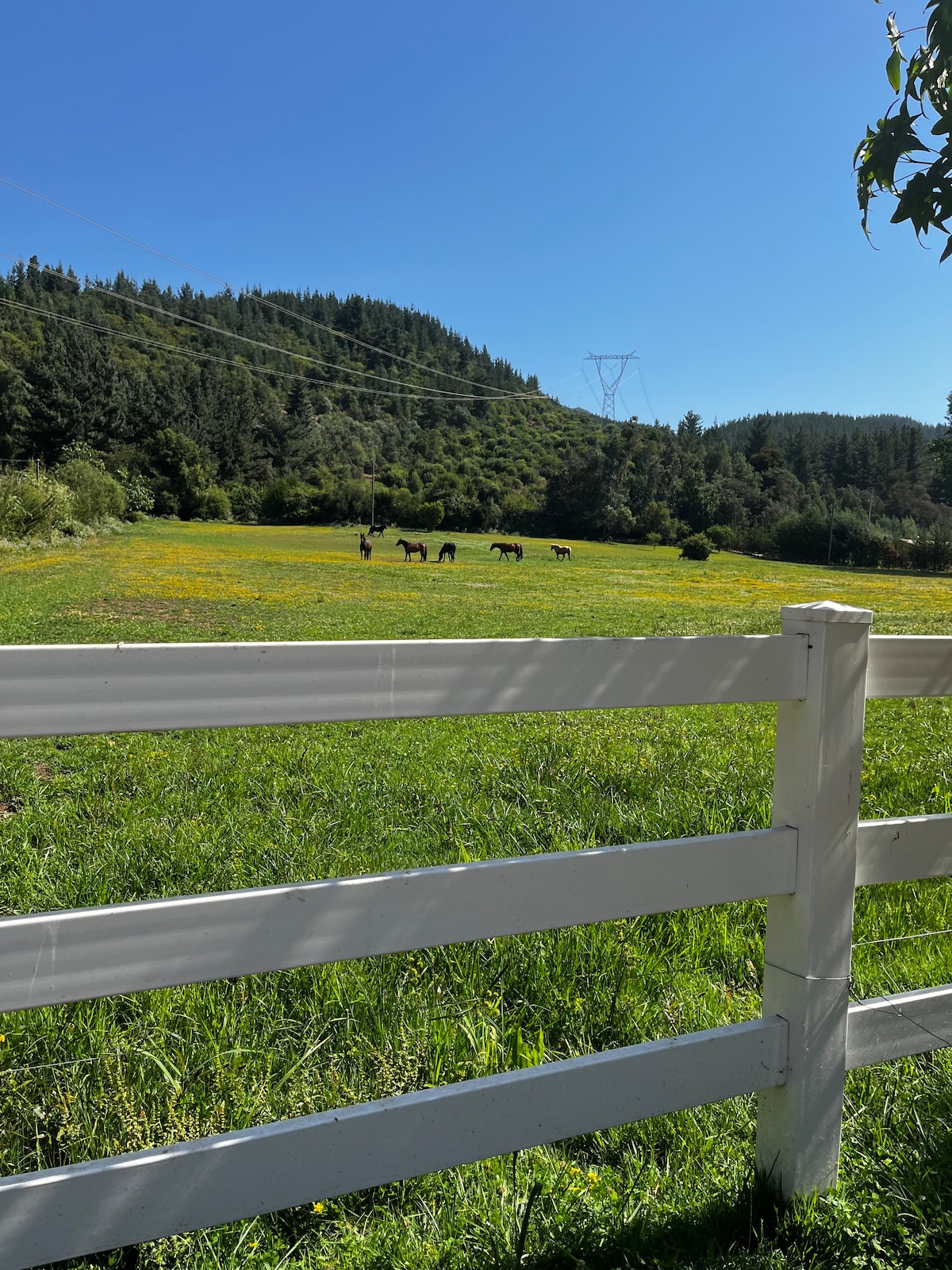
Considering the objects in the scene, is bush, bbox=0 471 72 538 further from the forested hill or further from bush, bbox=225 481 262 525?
the forested hill

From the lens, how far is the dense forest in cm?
6725

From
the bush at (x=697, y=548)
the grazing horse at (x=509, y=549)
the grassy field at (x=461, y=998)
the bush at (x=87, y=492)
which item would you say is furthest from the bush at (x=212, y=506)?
the grassy field at (x=461, y=998)

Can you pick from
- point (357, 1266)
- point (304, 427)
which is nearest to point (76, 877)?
point (357, 1266)

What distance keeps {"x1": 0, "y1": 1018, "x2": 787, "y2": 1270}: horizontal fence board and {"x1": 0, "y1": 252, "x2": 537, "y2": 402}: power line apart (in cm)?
11197

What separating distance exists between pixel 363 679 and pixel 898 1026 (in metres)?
1.55

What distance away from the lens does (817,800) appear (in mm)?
1670

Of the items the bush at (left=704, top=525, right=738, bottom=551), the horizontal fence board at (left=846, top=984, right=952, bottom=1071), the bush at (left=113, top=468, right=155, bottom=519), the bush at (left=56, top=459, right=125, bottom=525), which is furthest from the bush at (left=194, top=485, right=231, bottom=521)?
the horizontal fence board at (left=846, top=984, right=952, bottom=1071)

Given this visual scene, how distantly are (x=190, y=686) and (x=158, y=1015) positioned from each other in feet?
5.46

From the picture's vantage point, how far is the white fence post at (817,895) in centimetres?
168

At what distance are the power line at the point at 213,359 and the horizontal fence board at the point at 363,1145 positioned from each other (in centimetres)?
10901

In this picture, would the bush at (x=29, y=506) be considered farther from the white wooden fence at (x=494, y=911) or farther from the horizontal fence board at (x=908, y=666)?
the horizontal fence board at (x=908, y=666)

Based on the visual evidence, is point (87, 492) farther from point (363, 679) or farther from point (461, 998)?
point (363, 679)

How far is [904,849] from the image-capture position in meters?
1.86

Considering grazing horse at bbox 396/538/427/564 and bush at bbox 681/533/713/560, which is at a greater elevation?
bush at bbox 681/533/713/560
